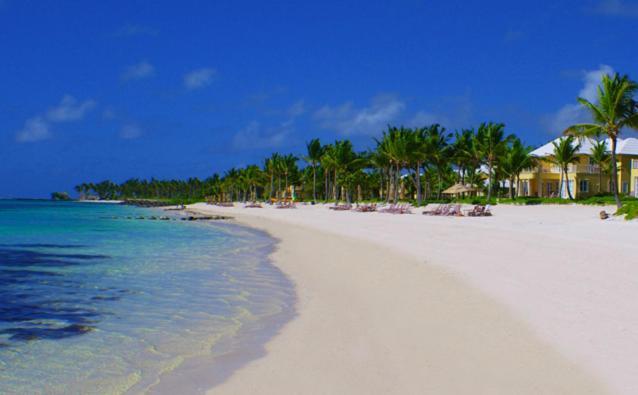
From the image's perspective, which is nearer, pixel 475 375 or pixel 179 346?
pixel 475 375

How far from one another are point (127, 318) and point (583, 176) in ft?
160

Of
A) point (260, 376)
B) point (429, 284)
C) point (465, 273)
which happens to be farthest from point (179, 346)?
point (465, 273)

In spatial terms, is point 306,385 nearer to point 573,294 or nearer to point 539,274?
point 573,294

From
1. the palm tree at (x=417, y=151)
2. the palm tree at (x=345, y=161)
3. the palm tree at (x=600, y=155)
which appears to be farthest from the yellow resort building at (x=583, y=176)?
the palm tree at (x=345, y=161)

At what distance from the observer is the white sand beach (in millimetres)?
4539

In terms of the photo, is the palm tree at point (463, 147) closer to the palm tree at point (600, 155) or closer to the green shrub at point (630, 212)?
the palm tree at point (600, 155)

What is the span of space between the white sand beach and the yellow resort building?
37275 mm

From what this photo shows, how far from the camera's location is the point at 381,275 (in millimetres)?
10836

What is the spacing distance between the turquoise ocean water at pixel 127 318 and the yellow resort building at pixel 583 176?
130ft

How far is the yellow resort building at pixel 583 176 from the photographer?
45.9m

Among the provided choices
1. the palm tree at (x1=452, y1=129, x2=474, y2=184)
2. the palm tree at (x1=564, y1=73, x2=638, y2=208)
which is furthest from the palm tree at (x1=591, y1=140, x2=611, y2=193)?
the palm tree at (x1=564, y1=73, x2=638, y2=208)

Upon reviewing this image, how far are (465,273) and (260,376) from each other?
20.8 ft

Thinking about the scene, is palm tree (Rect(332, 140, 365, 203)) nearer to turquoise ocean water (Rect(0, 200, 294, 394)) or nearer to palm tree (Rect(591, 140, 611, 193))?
palm tree (Rect(591, 140, 611, 193))

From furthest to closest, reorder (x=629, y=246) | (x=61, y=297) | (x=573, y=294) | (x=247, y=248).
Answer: (x=247, y=248), (x=629, y=246), (x=61, y=297), (x=573, y=294)
